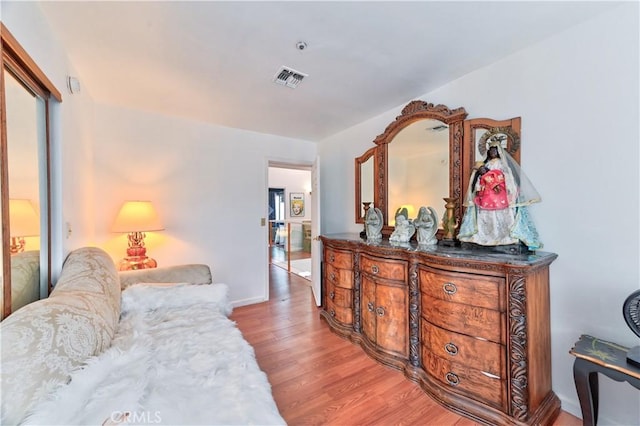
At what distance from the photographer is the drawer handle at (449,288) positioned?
1541mm

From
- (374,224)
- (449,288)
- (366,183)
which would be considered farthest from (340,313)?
(366,183)

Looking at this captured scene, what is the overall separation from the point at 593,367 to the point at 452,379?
0.67 metres

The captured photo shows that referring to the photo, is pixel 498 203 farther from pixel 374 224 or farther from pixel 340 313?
pixel 340 313

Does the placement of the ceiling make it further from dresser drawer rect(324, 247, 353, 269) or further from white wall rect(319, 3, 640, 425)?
dresser drawer rect(324, 247, 353, 269)

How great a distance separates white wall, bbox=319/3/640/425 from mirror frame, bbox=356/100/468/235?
0.33m

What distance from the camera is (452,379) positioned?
1558 millimetres

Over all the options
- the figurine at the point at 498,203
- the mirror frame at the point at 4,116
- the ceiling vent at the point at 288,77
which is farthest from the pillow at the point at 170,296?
the figurine at the point at 498,203

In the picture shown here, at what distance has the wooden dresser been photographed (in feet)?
4.41

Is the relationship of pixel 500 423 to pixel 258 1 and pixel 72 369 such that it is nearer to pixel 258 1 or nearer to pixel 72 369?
pixel 72 369

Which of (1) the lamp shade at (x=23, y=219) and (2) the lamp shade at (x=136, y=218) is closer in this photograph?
(1) the lamp shade at (x=23, y=219)

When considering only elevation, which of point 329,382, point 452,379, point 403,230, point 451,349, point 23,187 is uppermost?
point 23,187

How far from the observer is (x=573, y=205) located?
1.50 m

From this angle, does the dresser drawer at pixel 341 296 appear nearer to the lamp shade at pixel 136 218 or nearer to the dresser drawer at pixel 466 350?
the dresser drawer at pixel 466 350

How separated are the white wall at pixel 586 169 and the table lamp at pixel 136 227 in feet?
10.4
